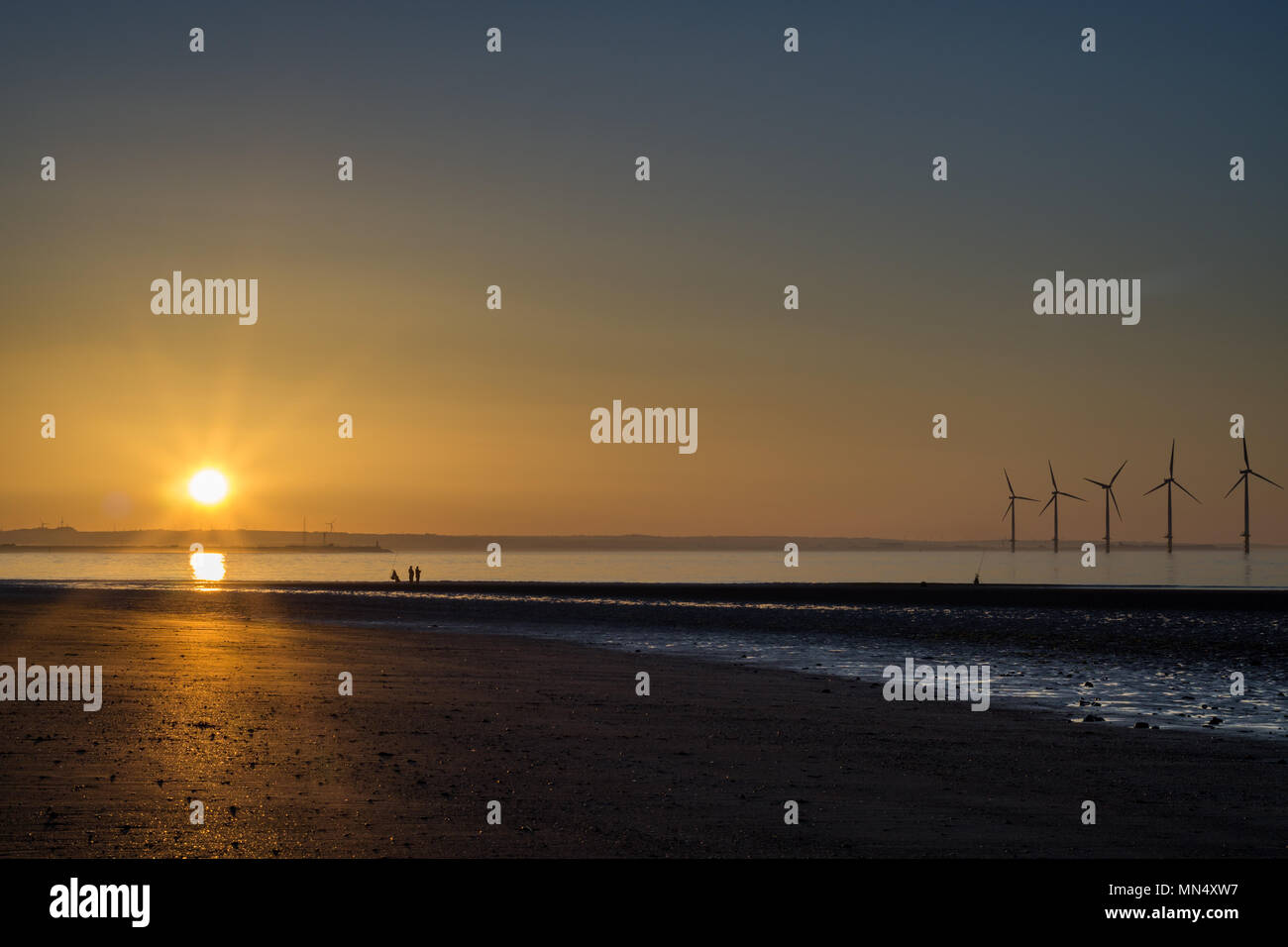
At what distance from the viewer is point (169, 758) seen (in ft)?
50.5

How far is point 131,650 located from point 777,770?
83.0 ft

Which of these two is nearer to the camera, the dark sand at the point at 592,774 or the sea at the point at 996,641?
the dark sand at the point at 592,774

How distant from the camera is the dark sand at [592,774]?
11.3 metres

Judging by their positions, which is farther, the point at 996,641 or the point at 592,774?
the point at 996,641

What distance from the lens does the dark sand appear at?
11.3m

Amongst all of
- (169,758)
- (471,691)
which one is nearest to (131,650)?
(471,691)

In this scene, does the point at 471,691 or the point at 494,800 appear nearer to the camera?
the point at 494,800

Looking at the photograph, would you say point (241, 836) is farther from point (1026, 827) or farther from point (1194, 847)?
point (1194, 847)

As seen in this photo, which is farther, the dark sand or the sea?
the sea

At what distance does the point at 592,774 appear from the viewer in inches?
586
